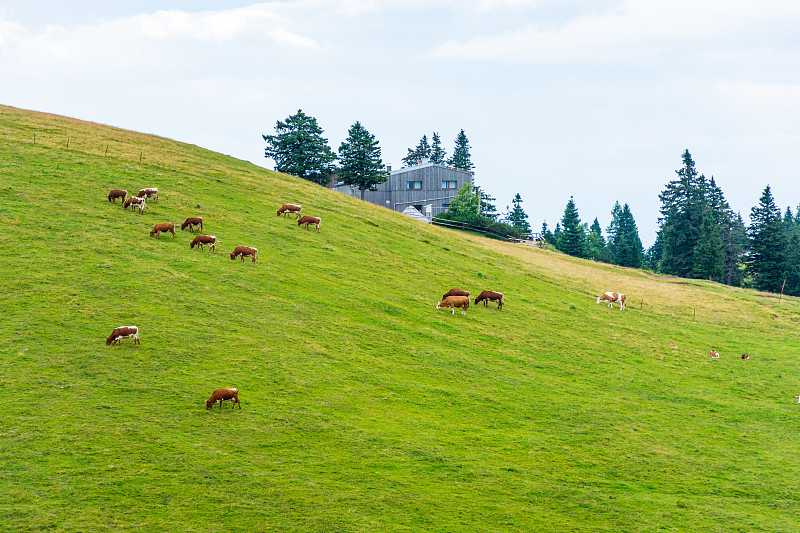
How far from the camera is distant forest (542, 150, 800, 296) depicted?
99.4m

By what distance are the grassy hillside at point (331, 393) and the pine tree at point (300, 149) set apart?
4913 cm

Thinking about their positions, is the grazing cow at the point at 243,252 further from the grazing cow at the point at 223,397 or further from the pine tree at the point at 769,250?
the pine tree at the point at 769,250

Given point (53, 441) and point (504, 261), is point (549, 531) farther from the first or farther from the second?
point (504, 261)

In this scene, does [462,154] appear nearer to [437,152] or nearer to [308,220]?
[437,152]

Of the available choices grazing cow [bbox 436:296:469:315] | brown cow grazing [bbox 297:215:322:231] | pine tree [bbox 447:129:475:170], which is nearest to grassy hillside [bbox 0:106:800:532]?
grazing cow [bbox 436:296:469:315]

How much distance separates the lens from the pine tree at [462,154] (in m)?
152

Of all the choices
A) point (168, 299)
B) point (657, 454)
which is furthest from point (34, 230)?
point (657, 454)

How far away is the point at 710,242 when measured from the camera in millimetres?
103000

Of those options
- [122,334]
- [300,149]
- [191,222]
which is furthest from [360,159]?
[122,334]

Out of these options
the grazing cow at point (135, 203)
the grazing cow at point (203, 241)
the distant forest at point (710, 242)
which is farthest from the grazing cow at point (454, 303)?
the distant forest at point (710, 242)

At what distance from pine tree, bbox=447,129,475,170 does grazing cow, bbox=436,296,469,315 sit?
11211cm

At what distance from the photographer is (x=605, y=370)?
36.6 m

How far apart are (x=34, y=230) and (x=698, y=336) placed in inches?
1905

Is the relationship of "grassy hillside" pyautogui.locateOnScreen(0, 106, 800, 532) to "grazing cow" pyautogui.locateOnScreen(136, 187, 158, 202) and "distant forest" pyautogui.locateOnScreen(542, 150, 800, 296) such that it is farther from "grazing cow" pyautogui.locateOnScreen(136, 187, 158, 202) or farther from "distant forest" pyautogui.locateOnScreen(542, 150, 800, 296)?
"distant forest" pyautogui.locateOnScreen(542, 150, 800, 296)
